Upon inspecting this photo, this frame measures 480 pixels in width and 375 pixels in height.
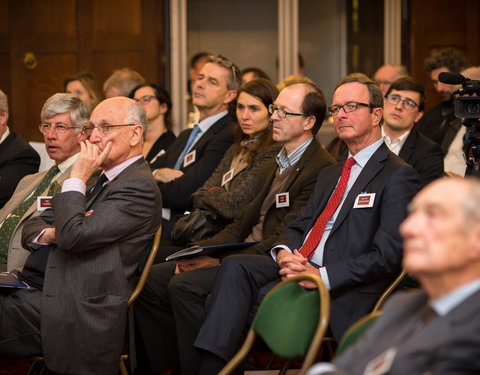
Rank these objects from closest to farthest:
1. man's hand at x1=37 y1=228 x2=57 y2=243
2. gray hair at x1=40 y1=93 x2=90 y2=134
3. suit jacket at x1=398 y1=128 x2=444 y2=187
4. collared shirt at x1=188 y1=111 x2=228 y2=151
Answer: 1. man's hand at x1=37 y1=228 x2=57 y2=243
2. gray hair at x1=40 y1=93 x2=90 y2=134
3. suit jacket at x1=398 y1=128 x2=444 y2=187
4. collared shirt at x1=188 y1=111 x2=228 y2=151

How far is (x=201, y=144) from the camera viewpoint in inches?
202

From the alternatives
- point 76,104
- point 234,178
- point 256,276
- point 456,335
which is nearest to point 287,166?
point 234,178

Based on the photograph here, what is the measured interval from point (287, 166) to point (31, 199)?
1.37 m

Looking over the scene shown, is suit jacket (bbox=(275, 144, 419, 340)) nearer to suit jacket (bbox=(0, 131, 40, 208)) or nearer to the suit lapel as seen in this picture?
the suit lapel

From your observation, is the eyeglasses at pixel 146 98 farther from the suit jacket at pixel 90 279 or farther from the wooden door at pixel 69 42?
the suit jacket at pixel 90 279

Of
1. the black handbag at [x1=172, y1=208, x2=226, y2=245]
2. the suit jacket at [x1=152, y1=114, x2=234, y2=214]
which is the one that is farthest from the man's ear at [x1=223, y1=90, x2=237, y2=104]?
the black handbag at [x1=172, y1=208, x2=226, y2=245]

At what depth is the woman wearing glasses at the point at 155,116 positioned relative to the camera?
5.82 metres

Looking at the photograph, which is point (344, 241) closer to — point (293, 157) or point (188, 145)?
point (293, 157)

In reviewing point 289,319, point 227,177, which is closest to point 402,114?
point 227,177

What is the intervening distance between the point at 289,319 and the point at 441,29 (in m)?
5.78

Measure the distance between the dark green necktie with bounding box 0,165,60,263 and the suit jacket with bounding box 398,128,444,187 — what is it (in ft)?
6.41

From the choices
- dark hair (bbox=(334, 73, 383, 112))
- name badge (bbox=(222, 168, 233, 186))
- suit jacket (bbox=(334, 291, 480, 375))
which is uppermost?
dark hair (bbox=(334, 73, 383, 112))

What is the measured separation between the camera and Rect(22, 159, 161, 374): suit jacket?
3.27 meters

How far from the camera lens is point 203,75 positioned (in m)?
5.33
